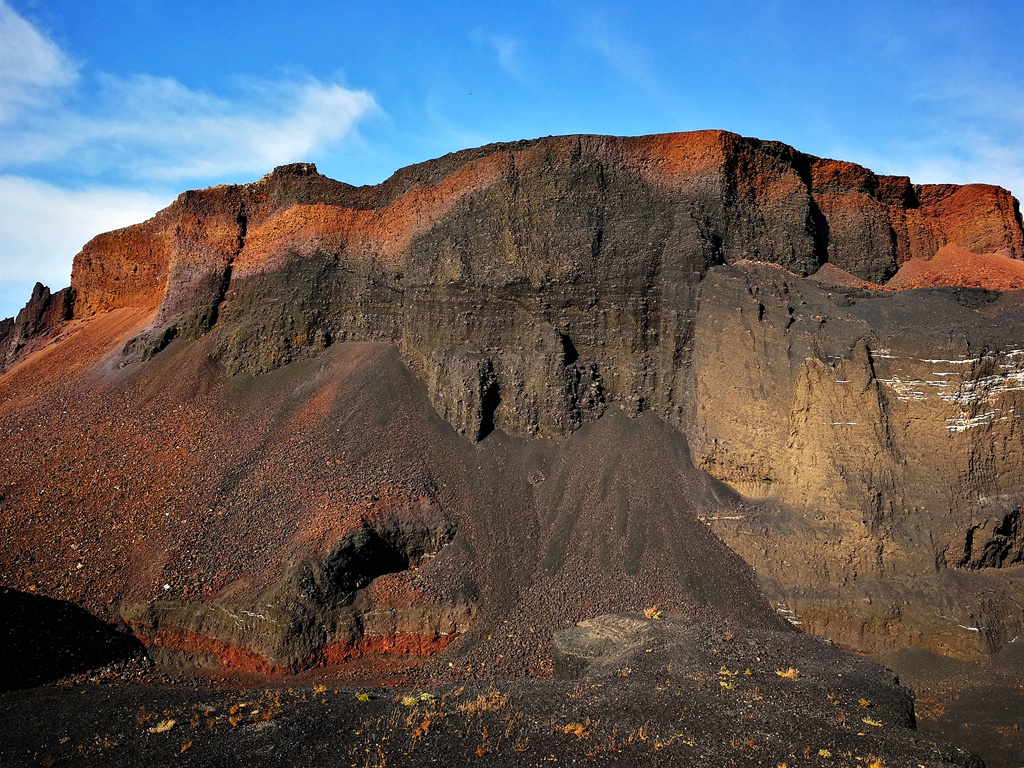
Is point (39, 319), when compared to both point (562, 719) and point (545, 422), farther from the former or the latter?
point (562, 719)

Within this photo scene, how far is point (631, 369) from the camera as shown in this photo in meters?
21.6

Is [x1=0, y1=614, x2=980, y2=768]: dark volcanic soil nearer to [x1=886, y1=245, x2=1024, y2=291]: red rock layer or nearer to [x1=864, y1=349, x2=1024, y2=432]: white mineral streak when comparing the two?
[x1=864, y1=349, x2=1024, y2=432]: white mineral streak

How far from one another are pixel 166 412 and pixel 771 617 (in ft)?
65.5

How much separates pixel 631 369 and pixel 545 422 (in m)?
3.10

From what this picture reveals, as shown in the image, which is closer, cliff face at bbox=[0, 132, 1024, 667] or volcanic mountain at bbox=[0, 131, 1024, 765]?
cliff face at bbox=[0, 132, 1024, 667]

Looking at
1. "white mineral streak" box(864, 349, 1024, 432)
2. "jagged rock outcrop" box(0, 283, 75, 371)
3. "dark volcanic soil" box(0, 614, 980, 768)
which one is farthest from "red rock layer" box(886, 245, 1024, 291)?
"jagged rock outcrop" box(0, 283, 75, 371)

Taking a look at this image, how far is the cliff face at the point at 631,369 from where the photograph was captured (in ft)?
51.0

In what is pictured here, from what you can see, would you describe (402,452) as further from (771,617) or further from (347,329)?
(771,617)

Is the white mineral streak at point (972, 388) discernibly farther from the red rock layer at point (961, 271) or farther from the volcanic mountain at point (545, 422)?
the red rock layer at point (961, 271)

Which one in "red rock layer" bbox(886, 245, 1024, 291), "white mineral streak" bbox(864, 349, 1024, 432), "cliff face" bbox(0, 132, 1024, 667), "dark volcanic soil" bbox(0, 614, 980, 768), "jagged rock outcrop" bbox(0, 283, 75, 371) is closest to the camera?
"dark volcanic soil" bbox(0, 614, 980, 768)

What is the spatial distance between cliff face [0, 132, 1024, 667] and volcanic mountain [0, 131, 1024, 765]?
8 centimetres

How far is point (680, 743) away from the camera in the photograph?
10.1 m

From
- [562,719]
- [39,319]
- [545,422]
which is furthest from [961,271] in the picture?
[39,319]

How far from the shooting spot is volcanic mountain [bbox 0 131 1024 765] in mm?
15750
